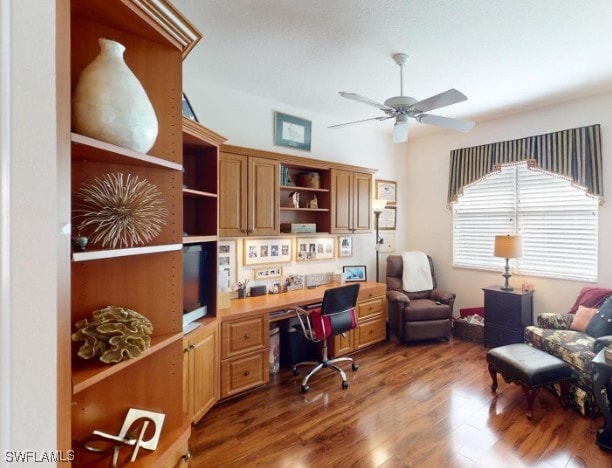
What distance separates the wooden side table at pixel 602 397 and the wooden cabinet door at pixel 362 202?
248 cm

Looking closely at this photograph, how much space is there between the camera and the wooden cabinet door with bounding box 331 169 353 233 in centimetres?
374

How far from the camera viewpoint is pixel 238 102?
3.29 metres

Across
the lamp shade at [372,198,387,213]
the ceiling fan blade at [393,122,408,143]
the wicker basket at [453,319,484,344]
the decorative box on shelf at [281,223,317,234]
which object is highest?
the ceiling fan blade at [393,122,408,143]

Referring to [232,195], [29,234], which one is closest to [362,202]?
[232,195]

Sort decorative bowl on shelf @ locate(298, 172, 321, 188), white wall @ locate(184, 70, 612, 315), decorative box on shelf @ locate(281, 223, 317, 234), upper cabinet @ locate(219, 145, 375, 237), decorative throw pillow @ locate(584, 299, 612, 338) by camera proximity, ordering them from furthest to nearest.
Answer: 1. decorative bowl on shelf @ locate(298, 172, 321, 188)
2. decorative box on shelf @ locate(281, 223, 317, 234)
3. white wall @ locate(184, 70, 612, 315)
4. upper cabinet @ locate(219, 145, 375, 237)
5. decorative throw pillow @ locate(584, 299, 612, 338)

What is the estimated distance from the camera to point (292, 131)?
3725 millimetres

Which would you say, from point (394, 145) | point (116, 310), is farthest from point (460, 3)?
point (394, 145)

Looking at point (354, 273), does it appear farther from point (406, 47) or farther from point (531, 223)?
point (406, 47)

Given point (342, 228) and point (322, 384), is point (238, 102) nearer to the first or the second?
point (342, 228)

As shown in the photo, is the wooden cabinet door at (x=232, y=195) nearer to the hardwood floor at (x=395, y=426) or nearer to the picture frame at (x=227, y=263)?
the picture frame at (x=227, y=263)

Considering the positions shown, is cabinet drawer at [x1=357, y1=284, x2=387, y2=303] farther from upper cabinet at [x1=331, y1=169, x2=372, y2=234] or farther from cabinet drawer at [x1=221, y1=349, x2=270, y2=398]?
cabinet drawer at [x1=221, y1=349, x2=270, y2=398]

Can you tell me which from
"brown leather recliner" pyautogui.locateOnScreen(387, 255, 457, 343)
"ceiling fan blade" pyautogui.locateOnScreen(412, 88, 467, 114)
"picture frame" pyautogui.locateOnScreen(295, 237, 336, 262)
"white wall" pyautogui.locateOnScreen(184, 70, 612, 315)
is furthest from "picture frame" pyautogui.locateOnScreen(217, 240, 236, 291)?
"ceiling fan blade" pyautogui.locateOnScreen(412, 88, 467, 114)

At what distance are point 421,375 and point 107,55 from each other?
3.42 meters

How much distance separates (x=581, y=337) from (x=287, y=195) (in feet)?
10.2
